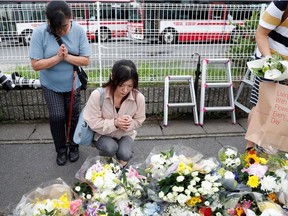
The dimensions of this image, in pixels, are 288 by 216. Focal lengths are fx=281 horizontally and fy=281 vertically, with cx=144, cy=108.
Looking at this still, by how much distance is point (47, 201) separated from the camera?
1542mm

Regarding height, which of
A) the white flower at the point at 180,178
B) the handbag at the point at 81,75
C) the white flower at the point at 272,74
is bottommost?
the white flower at the point at 180,178

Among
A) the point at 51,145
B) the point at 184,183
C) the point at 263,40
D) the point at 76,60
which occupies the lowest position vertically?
the point at 51,145

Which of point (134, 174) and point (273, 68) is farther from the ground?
point (273, 68)

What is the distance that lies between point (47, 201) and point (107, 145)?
1.10m

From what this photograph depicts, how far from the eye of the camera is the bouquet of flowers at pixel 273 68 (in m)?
1.94

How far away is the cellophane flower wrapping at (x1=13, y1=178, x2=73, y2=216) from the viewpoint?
149 centimetres

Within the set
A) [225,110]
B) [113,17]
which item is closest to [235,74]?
[225,110]

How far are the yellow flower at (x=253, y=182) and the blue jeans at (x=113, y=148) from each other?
1258 millimetres

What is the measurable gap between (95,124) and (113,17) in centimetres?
218

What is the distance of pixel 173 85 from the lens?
4250 mm

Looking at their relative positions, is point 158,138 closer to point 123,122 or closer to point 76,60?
point 123,122

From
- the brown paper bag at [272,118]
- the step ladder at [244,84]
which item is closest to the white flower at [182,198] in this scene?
the brown paper bag at [272,118]

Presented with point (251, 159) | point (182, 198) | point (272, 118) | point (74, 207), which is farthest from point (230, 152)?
point (74, 207)

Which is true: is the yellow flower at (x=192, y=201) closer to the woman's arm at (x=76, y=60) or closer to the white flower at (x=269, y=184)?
the white flower at (x=269, y=184)
